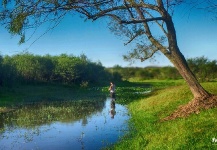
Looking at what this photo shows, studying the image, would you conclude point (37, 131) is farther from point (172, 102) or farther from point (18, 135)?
point (172, 102)

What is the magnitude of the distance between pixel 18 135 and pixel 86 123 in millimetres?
4912

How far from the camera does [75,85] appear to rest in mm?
71625

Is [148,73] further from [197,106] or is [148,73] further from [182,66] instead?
[197,106]

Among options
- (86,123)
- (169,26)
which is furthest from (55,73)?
(169,26)

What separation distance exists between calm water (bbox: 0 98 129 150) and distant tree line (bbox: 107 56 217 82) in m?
41.2

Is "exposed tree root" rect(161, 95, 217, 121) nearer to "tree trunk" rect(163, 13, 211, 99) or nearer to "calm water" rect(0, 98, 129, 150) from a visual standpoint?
"tree trunk" rect(163, 13, 211, 99)

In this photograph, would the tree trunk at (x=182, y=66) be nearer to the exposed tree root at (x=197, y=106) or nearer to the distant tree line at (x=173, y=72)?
the exposed tree root at (x=197, y=106)

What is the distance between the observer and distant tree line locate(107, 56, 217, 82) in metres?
62.4

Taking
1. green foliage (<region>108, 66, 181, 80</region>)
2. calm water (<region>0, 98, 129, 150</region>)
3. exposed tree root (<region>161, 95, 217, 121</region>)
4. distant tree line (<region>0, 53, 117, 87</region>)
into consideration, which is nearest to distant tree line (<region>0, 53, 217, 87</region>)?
distant tree line (<region>0, 53, 117, 87</region>)

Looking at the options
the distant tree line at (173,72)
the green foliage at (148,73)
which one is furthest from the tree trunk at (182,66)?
the green foliage at (148,73)

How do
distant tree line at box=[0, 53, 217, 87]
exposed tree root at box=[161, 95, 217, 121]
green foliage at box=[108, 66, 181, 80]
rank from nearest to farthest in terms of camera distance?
1. exposed tree root at box=[161, 95, 217, 121]
2. distant tree line at box=[0, 53, 217, 87]
3. green foliage at box=[108, 66, 181, 80]

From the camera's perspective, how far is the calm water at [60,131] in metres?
15.3

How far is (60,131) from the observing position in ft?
61.3

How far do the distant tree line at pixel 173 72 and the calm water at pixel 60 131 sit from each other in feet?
135
